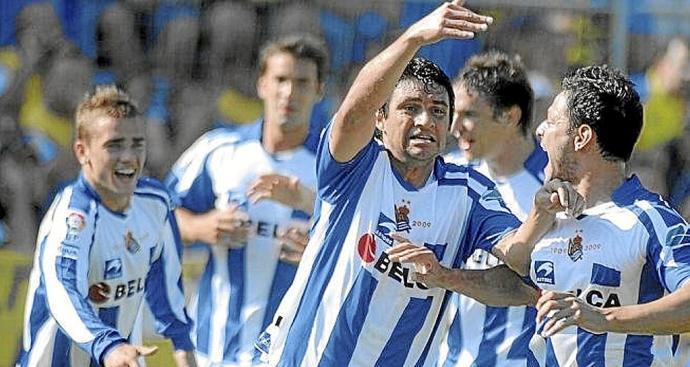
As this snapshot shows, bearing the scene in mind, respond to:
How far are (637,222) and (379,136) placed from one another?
1305 mm

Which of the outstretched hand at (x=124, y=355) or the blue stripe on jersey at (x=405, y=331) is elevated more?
the blue stripe on jersey at (x=405, y=331)

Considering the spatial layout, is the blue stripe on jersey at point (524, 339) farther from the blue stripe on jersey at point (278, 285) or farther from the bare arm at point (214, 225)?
the bare arm at point (214, 225)

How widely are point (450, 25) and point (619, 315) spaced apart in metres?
1.04

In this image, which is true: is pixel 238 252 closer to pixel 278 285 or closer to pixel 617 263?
pixel 278 285

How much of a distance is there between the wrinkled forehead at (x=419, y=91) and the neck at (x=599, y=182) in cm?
59

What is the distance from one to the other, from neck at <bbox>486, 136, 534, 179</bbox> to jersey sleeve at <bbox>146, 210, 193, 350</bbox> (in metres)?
1.49

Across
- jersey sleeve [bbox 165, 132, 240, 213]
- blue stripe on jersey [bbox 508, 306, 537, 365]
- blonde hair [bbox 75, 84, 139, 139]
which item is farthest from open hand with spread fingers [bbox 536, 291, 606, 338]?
jersey sleeve [bbox 165, 132, 240, 213]

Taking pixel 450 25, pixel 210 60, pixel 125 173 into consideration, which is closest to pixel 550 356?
pixel 450 25

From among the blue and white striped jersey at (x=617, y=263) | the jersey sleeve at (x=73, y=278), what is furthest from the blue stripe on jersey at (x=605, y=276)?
the jersey sleeve at (x=73, y=278)

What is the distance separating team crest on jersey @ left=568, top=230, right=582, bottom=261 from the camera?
5719 millimetres

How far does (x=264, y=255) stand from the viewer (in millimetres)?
8367

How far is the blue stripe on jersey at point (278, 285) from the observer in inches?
329

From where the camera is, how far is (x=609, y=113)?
5723mm

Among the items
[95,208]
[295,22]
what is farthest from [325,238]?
[295,22]
